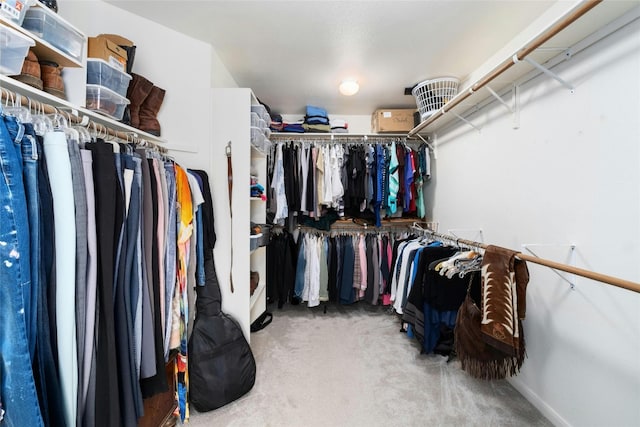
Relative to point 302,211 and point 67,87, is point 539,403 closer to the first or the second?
point 302,211

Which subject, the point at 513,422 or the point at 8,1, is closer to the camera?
the point at 8,1

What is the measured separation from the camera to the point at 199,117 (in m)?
1.73

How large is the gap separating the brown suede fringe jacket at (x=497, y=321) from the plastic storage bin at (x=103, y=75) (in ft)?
6.88

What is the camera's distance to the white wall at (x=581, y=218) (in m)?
1.05

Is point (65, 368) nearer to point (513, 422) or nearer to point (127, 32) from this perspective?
point (127, 32)

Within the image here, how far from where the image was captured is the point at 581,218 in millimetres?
1224

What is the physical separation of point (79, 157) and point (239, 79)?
185 centimetres

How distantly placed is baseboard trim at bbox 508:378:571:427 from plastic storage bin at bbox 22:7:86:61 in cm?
285

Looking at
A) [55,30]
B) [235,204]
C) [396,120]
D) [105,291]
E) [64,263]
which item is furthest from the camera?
[396,120]

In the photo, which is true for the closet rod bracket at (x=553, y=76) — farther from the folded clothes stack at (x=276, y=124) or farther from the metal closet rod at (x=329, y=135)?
the folded clothes stack at (x=276, y=124)

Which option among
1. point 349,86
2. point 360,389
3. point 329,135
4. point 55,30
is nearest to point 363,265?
point 360,389

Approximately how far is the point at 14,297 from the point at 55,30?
3.27 ft

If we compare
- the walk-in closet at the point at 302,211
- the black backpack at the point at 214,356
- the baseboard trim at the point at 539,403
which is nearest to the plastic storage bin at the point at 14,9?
the walk-in closet at the point at 302,211

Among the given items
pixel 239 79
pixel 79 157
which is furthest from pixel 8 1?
pixel 239 79
